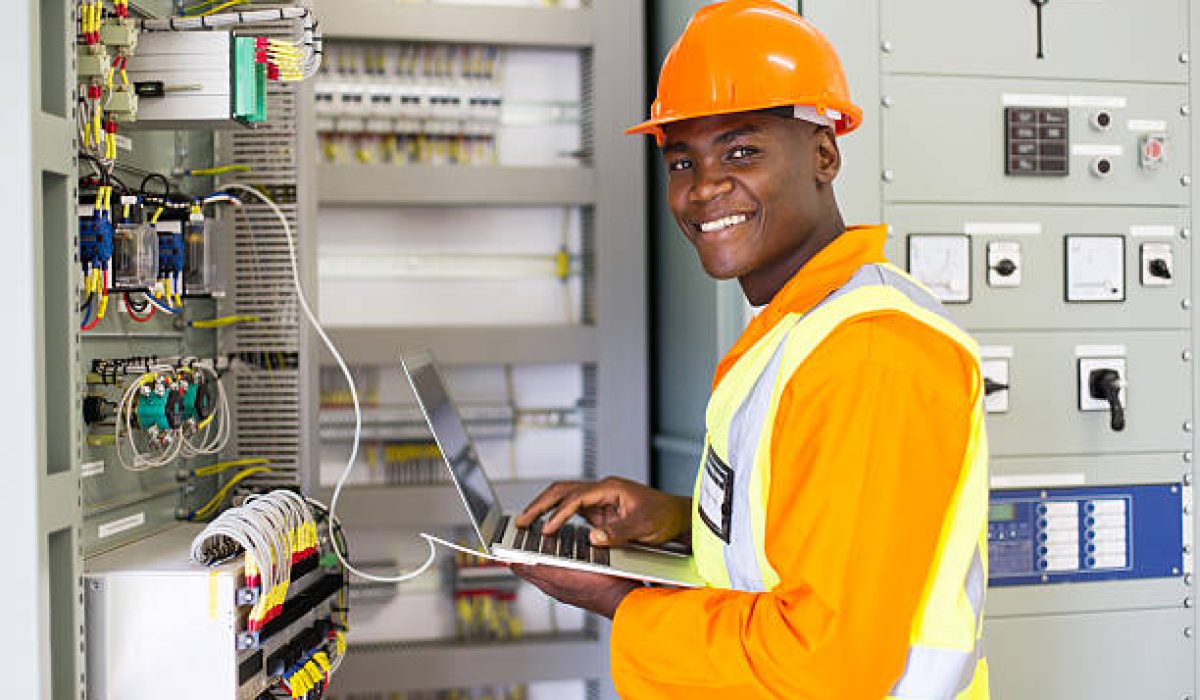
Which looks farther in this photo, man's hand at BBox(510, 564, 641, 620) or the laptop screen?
the laptop screen

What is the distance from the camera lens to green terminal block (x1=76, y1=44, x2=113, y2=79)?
5.37 ft

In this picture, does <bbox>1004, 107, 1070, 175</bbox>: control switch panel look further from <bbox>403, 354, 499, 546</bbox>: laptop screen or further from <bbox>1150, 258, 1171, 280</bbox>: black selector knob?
<bbox>403, 354, 499, 546</bbox>: laptop screen

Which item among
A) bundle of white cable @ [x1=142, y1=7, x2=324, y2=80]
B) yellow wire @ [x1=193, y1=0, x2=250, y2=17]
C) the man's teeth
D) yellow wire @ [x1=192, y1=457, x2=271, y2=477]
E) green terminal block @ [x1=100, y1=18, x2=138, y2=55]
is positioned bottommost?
yellow wire @ [x1=192, y1=457, x2=271, y2=477]

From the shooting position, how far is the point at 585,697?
9.75ft

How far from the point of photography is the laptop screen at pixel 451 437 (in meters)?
1.79

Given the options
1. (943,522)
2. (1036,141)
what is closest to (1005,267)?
(1036,141)

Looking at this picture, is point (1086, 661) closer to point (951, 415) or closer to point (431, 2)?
point (951, 415)

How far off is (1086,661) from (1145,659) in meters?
0.14

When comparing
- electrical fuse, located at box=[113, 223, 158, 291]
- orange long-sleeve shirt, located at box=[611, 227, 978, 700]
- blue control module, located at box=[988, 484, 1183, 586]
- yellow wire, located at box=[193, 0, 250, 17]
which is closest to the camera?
orange long-sleeve shirt, located at box=[611, 227, 978, 700]

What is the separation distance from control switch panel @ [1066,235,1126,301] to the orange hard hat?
98cm

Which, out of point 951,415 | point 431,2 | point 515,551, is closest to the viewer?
point 951,415

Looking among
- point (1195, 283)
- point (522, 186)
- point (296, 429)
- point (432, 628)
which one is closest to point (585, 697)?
point (432, 628)

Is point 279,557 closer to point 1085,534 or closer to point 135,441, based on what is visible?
point 135,441

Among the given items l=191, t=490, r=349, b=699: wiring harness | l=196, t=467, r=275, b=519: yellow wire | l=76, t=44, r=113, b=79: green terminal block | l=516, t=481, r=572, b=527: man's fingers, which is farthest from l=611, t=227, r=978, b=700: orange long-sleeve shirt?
l=196, t=467, r=275, b=519: yellow wire
